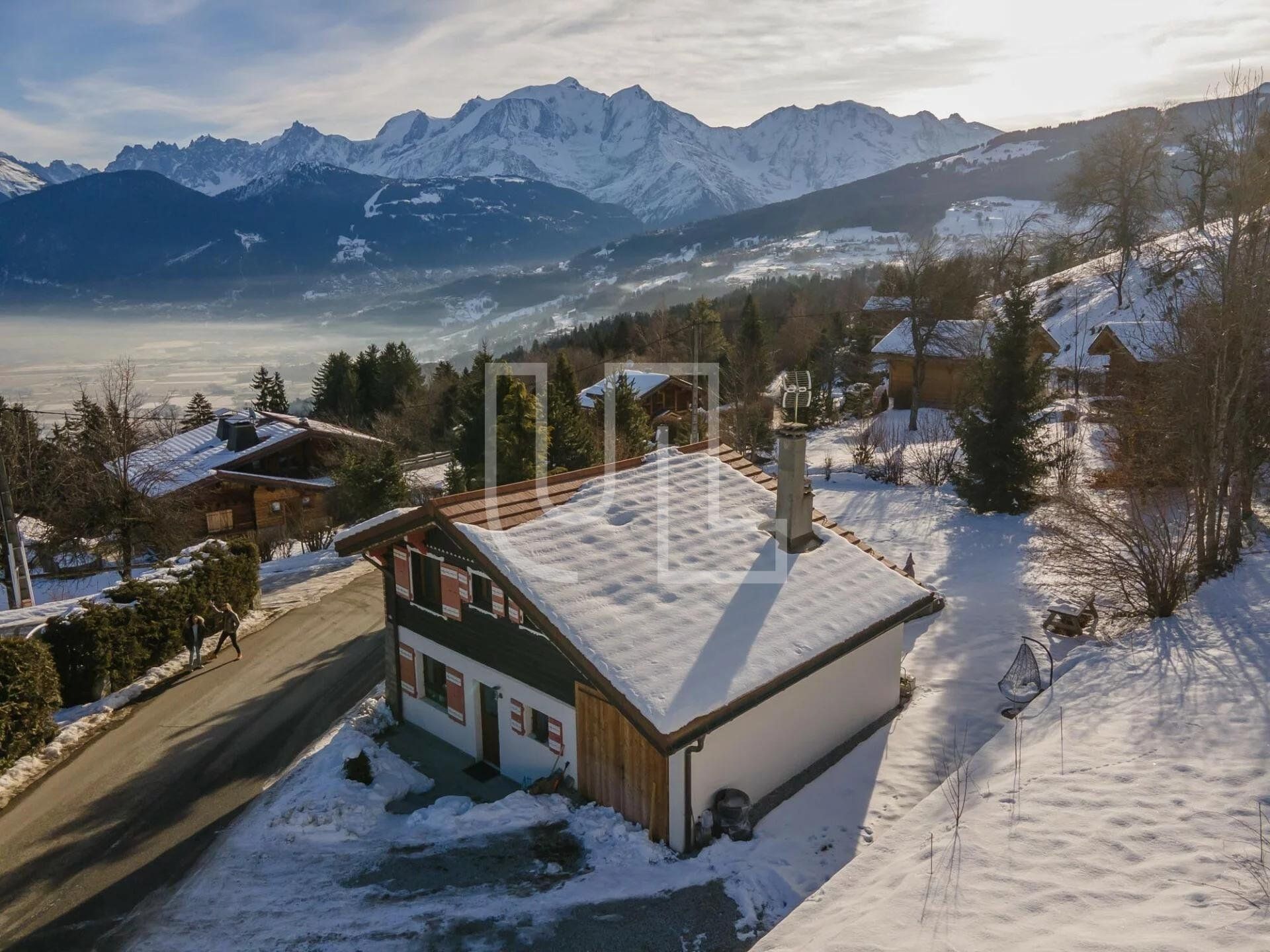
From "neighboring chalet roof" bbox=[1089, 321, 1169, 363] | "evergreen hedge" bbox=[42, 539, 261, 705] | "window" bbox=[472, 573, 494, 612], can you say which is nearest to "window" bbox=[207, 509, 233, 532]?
"evergreen hedge" bbox=[42, 539, 261, 705]

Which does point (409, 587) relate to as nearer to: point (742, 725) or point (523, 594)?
point (523, 594)

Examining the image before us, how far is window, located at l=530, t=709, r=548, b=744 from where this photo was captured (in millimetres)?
13695

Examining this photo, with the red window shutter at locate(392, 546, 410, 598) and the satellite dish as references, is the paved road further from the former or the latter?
the satellite dish

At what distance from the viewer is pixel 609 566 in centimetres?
1366

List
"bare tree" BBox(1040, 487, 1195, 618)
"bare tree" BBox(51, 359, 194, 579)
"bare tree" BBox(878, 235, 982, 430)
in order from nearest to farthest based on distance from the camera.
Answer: "bare tree" BBox(1040, 487, 1195, 618) < "bare tree" BBox(51, 359, 194, 579) < "bare tree" BBox(878, 235, 982, 430)

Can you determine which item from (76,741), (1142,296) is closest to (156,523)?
(76,741)

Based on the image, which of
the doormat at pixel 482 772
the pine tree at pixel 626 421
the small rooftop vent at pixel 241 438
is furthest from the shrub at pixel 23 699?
the small rooftop vent at pixel 241 438

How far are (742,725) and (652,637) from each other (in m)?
1.99

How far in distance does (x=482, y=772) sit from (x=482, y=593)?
343 cm

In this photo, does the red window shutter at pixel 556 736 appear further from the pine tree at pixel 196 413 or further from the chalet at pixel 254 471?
the pine tree at pixel 196 413

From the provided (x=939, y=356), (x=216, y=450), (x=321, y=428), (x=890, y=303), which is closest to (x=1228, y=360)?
(x=939, y=356)

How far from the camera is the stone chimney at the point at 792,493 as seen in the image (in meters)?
15.2

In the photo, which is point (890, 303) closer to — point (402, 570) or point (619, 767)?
point (402, 570)

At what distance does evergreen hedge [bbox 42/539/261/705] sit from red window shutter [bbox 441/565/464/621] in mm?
9261
